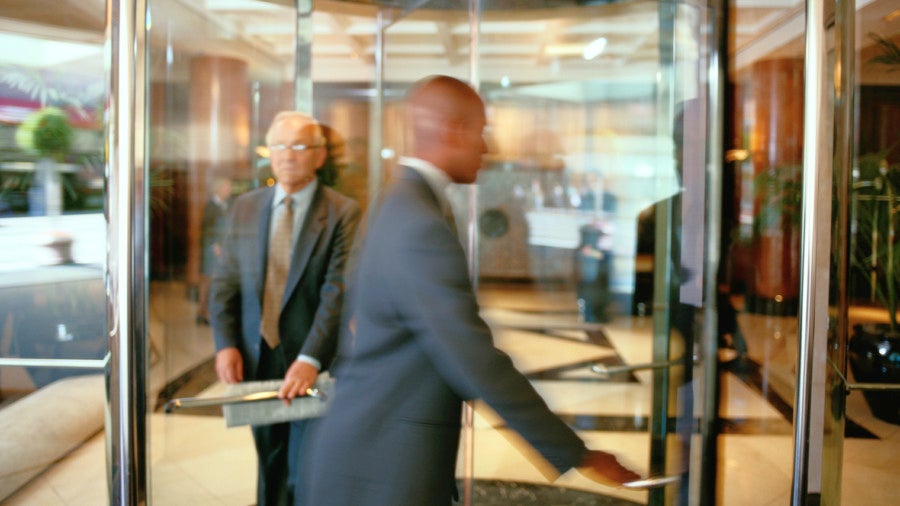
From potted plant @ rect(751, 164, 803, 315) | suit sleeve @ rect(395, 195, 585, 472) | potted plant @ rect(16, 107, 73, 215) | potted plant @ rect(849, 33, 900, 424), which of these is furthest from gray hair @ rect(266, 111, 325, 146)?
potted plant @ rect(751, 164, 803, 315)

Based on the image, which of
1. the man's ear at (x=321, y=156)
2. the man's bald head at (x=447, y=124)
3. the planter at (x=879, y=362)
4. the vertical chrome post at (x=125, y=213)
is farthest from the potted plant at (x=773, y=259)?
the vertical chrome post at (x=125, y=213)

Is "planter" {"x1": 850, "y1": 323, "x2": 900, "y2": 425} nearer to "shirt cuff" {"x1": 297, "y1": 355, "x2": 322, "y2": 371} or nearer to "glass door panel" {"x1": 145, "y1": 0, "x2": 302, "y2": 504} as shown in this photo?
"shirt cuff" {"x1": 297, "y1": 355, "x2": 322, "y2": 371}

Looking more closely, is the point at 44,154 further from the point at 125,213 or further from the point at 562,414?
the point at 562,414

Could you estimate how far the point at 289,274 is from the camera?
274 cm

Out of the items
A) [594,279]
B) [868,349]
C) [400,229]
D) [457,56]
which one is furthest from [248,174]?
[868,349]

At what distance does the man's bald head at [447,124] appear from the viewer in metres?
1.56

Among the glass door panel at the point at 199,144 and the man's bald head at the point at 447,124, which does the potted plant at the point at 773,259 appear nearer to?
the glass door panel at the point at 199,144

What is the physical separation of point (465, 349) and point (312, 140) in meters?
1.70

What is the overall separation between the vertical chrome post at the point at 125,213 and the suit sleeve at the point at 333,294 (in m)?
0.60

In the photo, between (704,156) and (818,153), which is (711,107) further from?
(818,153)

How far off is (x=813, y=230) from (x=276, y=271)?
72.2 inches

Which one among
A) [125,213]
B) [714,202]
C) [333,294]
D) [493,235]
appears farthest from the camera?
[493,235]

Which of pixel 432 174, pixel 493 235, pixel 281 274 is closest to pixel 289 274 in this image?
pixel 281 274

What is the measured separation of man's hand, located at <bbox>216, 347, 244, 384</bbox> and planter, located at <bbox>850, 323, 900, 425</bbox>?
157 inches
